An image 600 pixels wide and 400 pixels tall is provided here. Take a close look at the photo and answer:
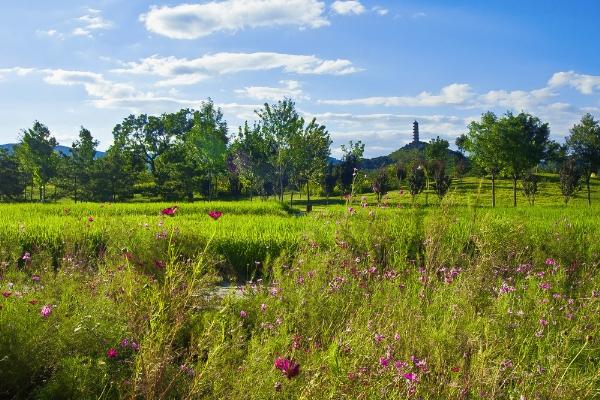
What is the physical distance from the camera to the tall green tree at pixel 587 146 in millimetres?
42062

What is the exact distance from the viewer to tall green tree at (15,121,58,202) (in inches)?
1788

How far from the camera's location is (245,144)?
40750 mm

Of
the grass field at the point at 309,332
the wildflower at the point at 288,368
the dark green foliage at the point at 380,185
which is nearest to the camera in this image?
the wildflower at the point at 288,368

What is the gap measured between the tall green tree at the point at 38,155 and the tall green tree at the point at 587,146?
4807 cm

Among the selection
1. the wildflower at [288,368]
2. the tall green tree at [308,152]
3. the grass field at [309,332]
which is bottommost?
the grass field at [309,332]

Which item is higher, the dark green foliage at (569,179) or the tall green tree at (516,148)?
the tall green tree at (516,148)

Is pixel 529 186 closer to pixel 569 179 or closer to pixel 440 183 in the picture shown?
pixel 569 179

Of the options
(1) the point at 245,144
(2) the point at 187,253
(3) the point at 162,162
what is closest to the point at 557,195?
(1) the point at 245,144

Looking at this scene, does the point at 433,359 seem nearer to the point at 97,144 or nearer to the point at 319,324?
the point at 319,324

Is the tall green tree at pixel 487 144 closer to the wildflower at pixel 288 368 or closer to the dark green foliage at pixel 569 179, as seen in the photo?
the dark green foliage at pixel 569 179

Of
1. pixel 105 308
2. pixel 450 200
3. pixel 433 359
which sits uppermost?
pixel 450 200

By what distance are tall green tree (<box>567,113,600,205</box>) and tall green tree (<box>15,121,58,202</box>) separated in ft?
158

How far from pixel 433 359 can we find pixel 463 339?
1.20 feet

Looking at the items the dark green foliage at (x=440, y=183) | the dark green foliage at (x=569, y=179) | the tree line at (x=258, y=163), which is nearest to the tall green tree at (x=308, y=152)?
the tree line at (x=258, y=163)
